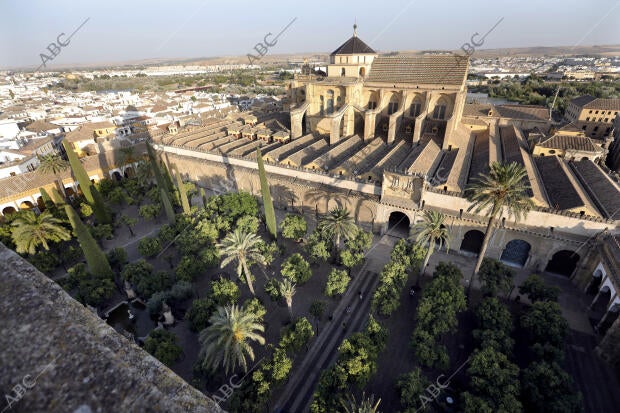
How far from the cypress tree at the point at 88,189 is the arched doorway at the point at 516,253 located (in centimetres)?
4527

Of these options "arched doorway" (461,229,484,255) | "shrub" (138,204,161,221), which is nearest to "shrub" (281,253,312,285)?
"arched doorway" (461,229,484,255)

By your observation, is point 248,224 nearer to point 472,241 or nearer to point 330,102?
point 472,241

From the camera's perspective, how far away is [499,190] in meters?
21.7

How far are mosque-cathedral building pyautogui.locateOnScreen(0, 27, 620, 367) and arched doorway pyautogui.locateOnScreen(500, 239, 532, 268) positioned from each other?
11 centimetres

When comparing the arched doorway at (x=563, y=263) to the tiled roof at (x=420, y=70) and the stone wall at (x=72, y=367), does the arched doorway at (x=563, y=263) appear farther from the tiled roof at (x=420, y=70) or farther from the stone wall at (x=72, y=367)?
the stone wall at (x=72, y=367)

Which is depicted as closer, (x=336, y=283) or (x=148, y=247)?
(x=336, y=283)

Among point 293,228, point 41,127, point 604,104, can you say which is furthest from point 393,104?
point 41,127

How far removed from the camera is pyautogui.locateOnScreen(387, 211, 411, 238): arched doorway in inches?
1378

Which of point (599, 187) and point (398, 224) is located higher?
point (599, 187)

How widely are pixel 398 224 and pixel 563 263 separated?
15753mm

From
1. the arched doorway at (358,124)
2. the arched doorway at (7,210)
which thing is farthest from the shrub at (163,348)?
the arched doorway at (358,124)

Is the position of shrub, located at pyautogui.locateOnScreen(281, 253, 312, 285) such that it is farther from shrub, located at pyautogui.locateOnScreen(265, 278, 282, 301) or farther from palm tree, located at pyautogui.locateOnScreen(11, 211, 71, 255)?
palm tree, located at pyautogui.locateOnScreen(11, 211, 71, 255)

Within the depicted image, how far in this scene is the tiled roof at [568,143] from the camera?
1531 inches

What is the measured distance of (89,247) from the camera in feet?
84.0
